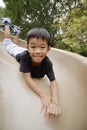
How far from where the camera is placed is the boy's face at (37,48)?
59.6 inches

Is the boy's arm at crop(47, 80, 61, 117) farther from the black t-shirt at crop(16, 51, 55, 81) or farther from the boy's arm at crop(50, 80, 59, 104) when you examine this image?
the black t-shirt at crop(16, 51, 55, 81)

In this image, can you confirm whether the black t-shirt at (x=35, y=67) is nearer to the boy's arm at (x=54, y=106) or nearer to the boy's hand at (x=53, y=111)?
the boy's arm at (x=54, y=106)

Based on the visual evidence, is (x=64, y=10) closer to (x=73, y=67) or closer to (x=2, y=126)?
(x=73, y=67)

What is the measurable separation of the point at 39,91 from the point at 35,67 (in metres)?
0.16

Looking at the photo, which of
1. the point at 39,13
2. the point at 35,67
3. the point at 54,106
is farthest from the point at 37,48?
the point at 39,13

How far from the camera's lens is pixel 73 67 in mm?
1888

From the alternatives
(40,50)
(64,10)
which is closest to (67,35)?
(64,10)

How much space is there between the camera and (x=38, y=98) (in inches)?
59.2

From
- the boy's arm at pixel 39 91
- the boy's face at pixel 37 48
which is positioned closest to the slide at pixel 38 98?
the boy's arm at pixel 39 91

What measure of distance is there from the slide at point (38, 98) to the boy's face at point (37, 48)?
15cm

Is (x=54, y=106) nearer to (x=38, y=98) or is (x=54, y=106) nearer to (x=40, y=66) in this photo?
(x=38, y=98)

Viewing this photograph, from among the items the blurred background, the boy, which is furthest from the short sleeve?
the blurred background

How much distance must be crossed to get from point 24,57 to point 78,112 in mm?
386

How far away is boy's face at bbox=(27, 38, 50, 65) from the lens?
1515 mm
